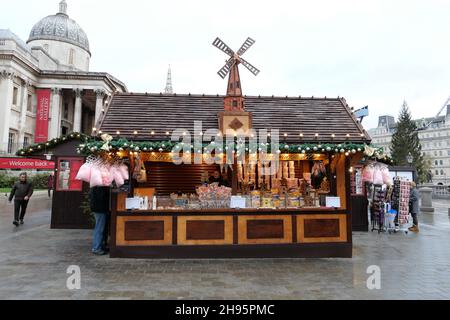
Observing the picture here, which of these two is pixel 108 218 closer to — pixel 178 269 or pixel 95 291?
pixel 178 269

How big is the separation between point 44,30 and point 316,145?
55309 mm

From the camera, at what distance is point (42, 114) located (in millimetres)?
41500

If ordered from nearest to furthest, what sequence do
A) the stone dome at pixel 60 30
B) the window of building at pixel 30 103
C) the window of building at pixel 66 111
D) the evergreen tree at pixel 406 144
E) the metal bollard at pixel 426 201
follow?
1. the metal bollard at pixel 426 201
2. the window of building at pixel 30 103
3. the stone dome at pixel 60 30
4. the window of building at pixel 66 111
5. the evergreen tree at pixel 406 144

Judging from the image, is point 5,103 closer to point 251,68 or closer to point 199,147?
point 251,68

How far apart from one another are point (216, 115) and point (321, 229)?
170 inches

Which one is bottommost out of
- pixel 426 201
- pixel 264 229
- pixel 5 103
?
pixel 264 229

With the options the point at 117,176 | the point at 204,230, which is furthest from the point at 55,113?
the point at 204,230

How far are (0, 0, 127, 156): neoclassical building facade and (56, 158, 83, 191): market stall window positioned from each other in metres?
26.1

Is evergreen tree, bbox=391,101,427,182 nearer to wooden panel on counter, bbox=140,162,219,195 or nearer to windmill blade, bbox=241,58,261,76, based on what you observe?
wooden panel on counter, bbox=140,162,219,195

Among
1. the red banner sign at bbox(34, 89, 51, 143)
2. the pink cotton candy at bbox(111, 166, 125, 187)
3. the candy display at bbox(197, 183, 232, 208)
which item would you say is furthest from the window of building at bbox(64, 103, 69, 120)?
the candy display at bbox(197, 183, 232, 208)

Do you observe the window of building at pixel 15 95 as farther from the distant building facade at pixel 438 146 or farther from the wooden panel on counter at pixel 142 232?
the distant building facade at pixel 438 146

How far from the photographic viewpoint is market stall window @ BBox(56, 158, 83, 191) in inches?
457

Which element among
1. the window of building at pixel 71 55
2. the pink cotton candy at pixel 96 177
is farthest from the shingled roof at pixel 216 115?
the window of building at pixel 71 55

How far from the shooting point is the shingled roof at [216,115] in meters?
8.27
